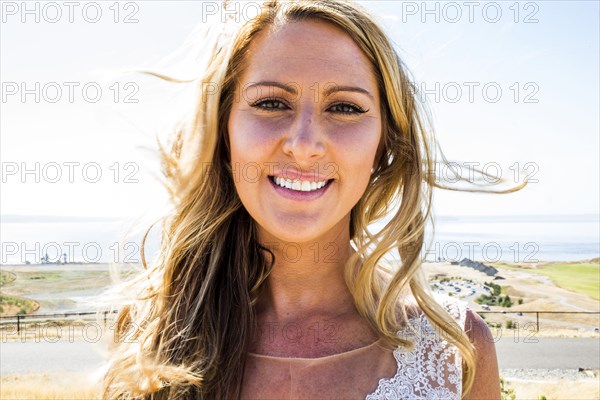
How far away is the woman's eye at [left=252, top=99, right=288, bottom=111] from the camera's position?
2.32 metres

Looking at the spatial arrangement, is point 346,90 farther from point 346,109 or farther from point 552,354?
point 552,354

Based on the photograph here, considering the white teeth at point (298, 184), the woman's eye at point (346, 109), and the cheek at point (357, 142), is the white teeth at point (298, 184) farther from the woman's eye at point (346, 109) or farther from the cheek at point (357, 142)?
the woman's eye at point (346, 109)

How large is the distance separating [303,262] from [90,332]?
1189 mm

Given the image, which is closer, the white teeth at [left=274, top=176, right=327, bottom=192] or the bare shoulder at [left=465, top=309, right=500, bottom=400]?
the white teeth at [left=274, top=176, right=327, bottom=192]

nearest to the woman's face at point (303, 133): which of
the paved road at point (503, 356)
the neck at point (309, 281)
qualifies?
the neck at point (309, 281)

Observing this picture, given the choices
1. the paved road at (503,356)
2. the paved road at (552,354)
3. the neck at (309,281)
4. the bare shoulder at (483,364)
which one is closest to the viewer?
the bare shoulder at (483,364)

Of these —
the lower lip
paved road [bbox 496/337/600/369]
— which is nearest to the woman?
the lower lip

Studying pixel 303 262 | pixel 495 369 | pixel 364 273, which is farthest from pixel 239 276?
pixel 495 369

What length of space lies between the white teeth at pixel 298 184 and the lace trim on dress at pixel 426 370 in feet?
2.33

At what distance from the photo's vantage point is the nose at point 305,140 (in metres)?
2.21

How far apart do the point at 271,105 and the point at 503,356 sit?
22.5m

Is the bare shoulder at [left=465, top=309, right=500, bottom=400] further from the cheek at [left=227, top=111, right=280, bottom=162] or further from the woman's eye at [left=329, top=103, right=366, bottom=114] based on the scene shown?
the cheek at [left=227, top=111, right=280, bottom=162]

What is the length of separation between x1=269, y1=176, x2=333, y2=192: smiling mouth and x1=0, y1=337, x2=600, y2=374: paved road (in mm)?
16335

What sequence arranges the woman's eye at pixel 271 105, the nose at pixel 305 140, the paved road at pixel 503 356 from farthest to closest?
the paved road at pixel 503 356
the woman's eye at pixel 271 105
the nose at pixel 305 140
